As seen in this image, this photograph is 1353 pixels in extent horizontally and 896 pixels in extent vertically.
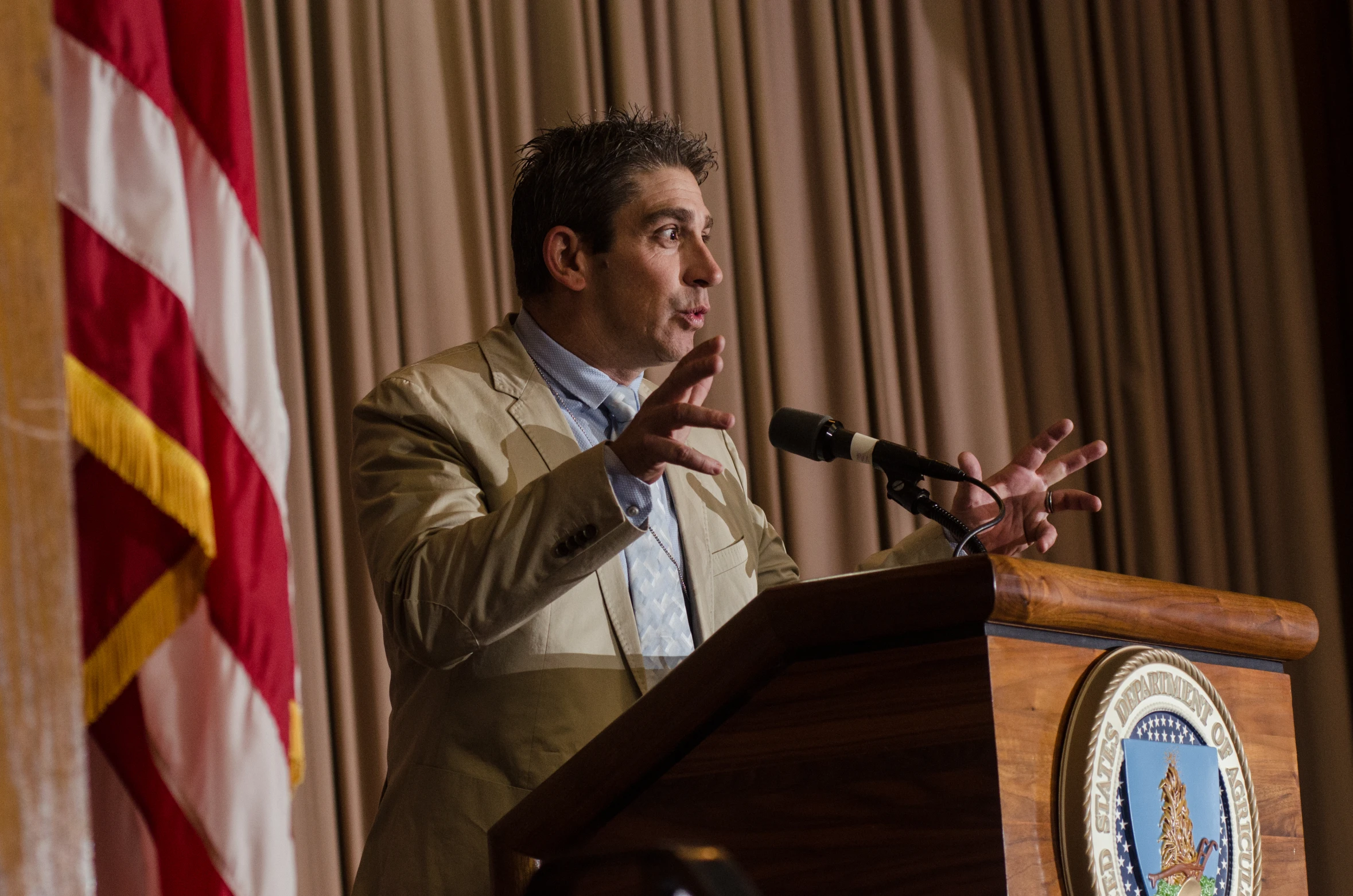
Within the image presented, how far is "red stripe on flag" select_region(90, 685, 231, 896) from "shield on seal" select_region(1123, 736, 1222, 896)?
799mm

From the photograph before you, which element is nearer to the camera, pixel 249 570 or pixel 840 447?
pixel 249 570

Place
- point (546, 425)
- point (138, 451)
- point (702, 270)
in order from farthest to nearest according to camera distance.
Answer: point (702, 270), point (546, 425), point (138, 451)

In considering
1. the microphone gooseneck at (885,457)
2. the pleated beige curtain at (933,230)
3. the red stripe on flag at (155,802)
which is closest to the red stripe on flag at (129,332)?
the red stripe on flag at (155,802)

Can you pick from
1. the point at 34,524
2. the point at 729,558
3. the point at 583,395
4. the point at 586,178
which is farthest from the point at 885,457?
the point at 34,524

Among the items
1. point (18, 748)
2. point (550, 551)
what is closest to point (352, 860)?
point (550, 551)

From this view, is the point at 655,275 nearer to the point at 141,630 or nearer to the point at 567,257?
the point at 567,257

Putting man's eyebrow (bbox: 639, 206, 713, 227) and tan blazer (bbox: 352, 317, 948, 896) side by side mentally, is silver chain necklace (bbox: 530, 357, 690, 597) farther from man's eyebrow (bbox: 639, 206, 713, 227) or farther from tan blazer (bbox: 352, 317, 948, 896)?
man's eyebrow (bbox: 639, 206, 713, 227)

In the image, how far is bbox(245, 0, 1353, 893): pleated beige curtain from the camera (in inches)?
122

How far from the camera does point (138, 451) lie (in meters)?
1.29

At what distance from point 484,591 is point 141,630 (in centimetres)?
42

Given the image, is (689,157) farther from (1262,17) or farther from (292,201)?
(1262,17)

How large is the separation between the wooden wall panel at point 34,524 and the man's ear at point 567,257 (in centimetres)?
183

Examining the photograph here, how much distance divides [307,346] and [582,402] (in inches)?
39.6

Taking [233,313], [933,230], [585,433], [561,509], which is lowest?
[561,509]
